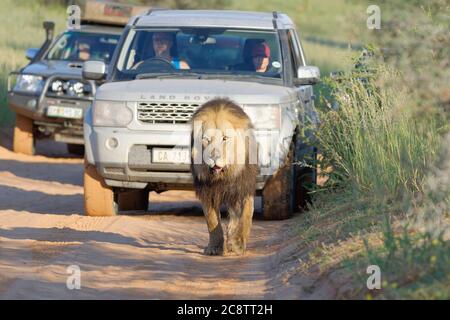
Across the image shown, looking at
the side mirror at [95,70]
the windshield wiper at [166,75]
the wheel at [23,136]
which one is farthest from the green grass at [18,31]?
the windshield wiper at [166,75]

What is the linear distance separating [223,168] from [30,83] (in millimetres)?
8481

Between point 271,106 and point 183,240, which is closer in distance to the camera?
point 183,240

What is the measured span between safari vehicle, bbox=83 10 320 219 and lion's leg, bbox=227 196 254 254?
4.51 ft

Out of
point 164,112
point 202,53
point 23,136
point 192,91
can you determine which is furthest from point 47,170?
point 192,91

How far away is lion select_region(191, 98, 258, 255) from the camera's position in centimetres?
838

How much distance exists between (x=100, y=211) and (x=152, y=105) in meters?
1.11

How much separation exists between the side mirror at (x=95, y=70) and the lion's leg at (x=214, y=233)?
2.73 metres

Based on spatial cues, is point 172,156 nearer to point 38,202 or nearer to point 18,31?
point 38,202

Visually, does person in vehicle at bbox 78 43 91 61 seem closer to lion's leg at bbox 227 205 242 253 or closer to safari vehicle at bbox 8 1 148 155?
safari vehicle at bbox 8 1 148 155

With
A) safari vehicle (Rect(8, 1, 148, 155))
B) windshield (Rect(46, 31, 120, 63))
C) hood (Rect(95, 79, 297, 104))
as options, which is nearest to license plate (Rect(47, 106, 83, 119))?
safari vehicle (Rect(8, 1, 148, 155))
